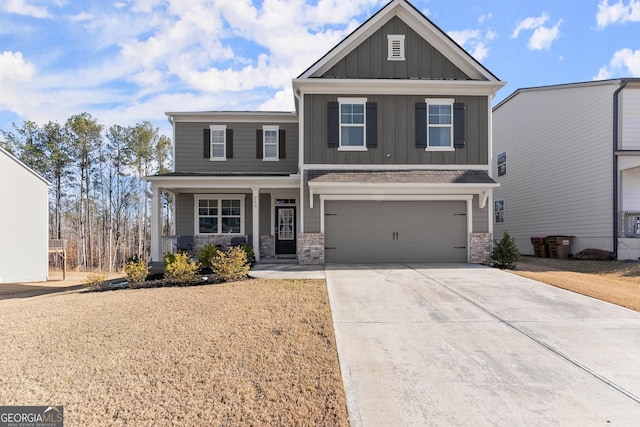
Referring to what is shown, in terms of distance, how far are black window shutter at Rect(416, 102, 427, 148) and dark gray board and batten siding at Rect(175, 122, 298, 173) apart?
16.8ft

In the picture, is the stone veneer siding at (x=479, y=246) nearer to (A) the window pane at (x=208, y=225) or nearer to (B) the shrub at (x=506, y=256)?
(B) the shrub at (x=506, y=256)

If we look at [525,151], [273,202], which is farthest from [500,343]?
[525,151]

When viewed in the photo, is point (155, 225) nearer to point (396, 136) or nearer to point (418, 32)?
point (396, 136)

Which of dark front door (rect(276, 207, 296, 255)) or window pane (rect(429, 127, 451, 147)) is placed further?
dark front door (rect(276, 207, 296, 255))

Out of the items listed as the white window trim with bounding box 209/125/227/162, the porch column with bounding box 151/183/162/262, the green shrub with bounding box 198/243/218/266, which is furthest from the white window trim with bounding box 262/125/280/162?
the green shrub with bounding box 198/243/218/266

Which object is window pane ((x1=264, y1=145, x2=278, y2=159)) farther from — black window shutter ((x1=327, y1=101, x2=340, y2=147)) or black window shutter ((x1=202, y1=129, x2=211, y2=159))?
black window shutter ((x1=327, y1=101, x2=340, y2=147))

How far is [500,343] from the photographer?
561cm

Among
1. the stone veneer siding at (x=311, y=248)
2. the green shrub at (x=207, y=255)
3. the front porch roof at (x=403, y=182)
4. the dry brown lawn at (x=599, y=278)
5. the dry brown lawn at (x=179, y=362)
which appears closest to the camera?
the dry brown lawn at (x=179, y=362)

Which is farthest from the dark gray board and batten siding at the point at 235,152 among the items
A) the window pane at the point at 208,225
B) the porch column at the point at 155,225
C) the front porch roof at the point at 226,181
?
the porch column at the point at 155,225

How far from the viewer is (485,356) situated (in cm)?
517

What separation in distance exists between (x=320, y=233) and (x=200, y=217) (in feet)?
18.7

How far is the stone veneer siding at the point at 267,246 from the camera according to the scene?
49.2 feet

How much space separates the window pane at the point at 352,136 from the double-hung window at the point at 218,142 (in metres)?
5.49

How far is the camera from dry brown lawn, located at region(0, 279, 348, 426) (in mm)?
3768
